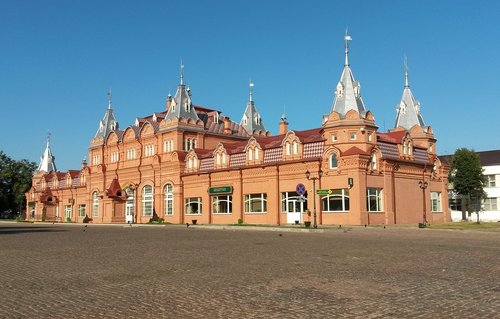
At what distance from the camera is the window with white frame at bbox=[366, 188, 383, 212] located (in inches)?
1729

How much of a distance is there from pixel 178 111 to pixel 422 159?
31247mm

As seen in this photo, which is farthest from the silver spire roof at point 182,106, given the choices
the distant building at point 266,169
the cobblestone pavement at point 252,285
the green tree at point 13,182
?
the green tree at point 13,182

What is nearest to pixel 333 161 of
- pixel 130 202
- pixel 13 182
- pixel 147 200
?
pixel 147 200

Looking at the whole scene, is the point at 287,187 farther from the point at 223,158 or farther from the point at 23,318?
the point at 23,318

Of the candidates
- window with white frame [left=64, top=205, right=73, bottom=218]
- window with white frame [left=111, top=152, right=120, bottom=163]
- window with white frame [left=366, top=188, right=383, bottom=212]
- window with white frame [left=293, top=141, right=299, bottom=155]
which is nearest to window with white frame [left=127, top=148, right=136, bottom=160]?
window with white frame [left=111, top=152, right=120, bottom=163]

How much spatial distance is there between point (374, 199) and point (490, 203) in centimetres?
3455

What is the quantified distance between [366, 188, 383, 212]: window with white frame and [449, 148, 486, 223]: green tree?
2690 cm

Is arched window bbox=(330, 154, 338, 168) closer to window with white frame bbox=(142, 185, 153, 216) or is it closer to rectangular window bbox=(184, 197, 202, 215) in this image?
rectangular window bbox=(184, 197, 202, 215)

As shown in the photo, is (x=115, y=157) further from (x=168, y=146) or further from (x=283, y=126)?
(x=283, y=126)

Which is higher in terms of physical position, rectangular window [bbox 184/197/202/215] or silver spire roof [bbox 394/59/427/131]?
silver spire roof [bbox 394/59/427/131]

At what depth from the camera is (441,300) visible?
8.59 metres

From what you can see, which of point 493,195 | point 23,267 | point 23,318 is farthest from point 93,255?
point 493,195

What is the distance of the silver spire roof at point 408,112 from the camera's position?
56031mm

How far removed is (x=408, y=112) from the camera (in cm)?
5688
